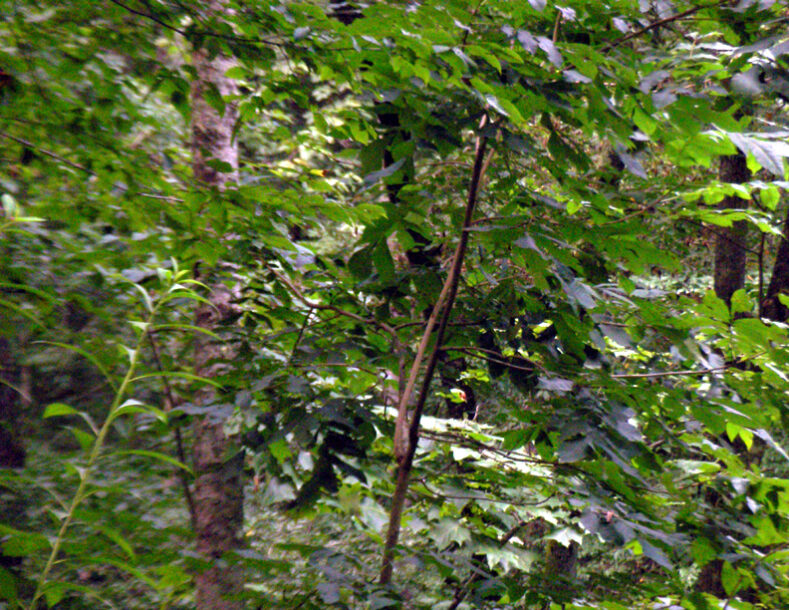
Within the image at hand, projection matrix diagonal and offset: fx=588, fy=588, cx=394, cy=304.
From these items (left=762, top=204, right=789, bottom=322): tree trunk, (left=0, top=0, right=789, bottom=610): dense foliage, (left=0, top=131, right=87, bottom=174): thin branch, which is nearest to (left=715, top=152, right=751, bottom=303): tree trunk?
(left=762, top=204, right=789, bottom=322): tree trunk

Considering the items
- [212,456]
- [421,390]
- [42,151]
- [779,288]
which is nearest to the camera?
[421,390]

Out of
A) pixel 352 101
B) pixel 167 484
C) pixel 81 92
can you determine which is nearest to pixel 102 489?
pixel 167 484

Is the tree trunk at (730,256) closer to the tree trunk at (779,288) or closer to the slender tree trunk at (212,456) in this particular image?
the tree trunk at (779,288)

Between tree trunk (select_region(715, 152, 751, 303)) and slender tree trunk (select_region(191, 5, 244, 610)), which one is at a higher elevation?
tree trunk (select_region(715, 152, 751, 303))

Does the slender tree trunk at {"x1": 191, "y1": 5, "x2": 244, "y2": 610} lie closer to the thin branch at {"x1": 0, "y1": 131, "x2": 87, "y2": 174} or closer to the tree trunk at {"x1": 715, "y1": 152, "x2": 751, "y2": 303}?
the thin branch at {"x1": 0, "y1": 131, "x2": 87, "y2": 174}

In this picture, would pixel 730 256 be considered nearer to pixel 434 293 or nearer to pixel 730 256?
pixel 730 256

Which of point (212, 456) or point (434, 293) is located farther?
point (212, 456)

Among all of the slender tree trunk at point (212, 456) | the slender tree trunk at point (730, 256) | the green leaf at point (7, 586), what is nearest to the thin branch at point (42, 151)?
the slender tree trunk at point (212, 456)

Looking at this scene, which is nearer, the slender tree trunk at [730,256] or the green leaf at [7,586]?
the green leaf at [7,586]

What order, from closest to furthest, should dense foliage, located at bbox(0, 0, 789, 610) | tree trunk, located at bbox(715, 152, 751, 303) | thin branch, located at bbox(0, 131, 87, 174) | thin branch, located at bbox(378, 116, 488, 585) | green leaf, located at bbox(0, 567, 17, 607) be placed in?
green leaf, located at bbox(0, 567, 17, 607) → dense foliage, located at bbox(0, 0, 789, 610) → thin branch, located at bbox(378, 116, 488, 585) → thin branch, located at bbox(0, 131, 87, 174) → tree trunk, located at bbox(715, 152, 751, 303)

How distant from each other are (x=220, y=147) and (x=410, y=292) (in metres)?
1.42

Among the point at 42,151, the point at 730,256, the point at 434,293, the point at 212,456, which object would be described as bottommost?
the point at 212,456

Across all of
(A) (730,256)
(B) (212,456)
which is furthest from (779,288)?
(B) (212,456)

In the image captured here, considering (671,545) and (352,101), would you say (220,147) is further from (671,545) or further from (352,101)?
(352,101)
